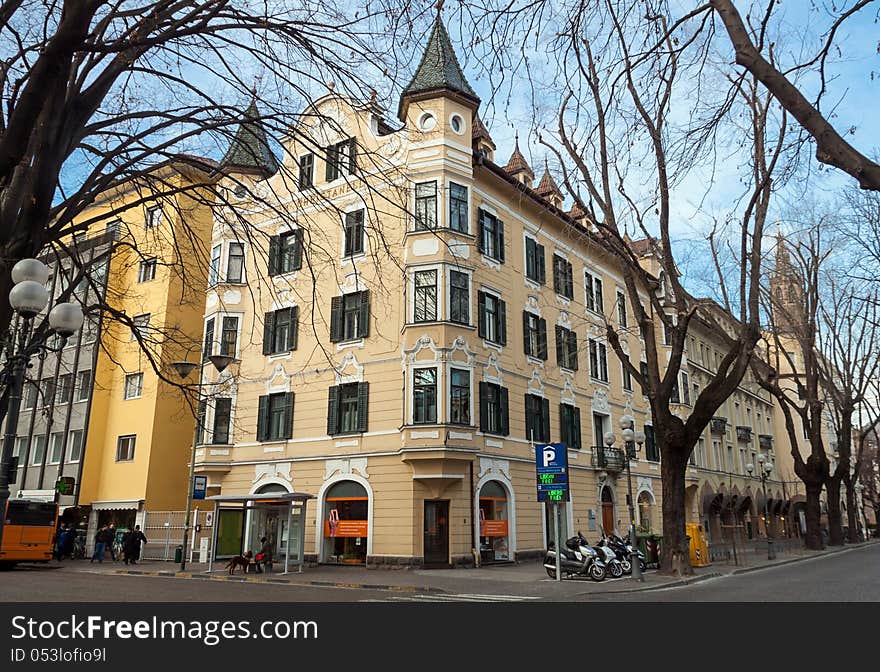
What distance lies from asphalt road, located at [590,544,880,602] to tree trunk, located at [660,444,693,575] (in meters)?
0.94

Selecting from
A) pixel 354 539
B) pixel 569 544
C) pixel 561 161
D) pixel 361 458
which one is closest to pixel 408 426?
pixel 361 458

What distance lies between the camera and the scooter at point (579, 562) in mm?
19125

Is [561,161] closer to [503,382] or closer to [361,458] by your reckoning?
[503,382]

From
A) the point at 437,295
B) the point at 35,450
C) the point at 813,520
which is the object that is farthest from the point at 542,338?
the point at 35,450

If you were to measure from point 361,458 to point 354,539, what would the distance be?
2947 mm

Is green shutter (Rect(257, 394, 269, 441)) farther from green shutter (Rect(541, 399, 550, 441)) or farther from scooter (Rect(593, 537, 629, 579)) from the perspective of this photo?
scooter (Rect(593, 537, 629, 579))

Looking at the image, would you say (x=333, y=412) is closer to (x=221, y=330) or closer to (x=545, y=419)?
(x=221, y=330)

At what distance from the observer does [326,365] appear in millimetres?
27578

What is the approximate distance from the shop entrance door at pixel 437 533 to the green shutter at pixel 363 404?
150 inches

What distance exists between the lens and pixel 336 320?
2764 cm

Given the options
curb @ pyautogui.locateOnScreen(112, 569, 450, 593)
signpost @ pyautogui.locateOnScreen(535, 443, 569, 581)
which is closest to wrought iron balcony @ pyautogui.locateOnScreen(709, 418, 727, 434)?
signpost @ pyautogui.locateOnScreen(535, 443, 569, 581)

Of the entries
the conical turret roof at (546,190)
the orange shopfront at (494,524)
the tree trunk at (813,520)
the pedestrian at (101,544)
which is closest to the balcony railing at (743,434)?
the tree trunk at (813,520)

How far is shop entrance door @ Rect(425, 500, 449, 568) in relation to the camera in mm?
24000

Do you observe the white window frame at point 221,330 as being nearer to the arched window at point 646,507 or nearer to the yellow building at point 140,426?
the yellow building at point 140,426
